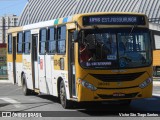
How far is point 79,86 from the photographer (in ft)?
43.6

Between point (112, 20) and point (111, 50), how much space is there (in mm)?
910

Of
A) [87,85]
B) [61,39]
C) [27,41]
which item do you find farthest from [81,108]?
[27,41]

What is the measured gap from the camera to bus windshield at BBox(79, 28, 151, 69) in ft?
43.8

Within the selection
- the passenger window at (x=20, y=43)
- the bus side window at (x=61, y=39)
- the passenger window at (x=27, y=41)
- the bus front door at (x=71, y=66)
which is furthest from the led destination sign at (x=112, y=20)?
the passenger window at (x=20, y=43)

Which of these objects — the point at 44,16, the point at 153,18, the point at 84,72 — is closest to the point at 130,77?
the point at 84,72

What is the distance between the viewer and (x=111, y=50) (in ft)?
44.2

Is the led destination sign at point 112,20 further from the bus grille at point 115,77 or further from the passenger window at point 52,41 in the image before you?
the passenger window at point 52,41

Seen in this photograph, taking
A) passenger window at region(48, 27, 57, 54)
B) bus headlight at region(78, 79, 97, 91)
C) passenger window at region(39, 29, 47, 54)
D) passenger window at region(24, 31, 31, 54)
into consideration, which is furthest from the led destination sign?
passenger window at region(24, 31, 31, 54)

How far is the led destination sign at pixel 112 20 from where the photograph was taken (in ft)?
44.8

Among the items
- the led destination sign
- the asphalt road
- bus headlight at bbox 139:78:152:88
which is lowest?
the asphalt road

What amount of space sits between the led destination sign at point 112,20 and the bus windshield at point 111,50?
0.75 feet

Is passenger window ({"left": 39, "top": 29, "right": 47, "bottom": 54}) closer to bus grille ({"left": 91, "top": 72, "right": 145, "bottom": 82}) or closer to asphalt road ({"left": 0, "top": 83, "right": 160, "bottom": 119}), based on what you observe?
asphalt road ({"left": 0, "top": 83, "right": 160, "bottom": 119})

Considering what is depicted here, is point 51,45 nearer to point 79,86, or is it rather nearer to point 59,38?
point 59,38

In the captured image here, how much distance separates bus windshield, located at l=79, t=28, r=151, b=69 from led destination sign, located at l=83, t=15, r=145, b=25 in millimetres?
228
